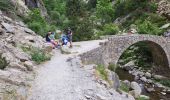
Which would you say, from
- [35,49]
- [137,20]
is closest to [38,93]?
[35,49]

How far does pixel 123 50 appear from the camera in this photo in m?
34.9

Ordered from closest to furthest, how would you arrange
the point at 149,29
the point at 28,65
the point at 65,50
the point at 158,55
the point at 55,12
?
the point at 28,65, the point at 65,50, the point at 158,55, the point at 149,29, the point at 55,12

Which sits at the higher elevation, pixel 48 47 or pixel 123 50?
pixel 48 47

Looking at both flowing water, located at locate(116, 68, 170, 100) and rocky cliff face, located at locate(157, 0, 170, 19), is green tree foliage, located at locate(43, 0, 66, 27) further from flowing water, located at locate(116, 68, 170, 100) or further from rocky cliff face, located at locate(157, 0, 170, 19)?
flowing water, located at locate(116, 68, 170, 100)

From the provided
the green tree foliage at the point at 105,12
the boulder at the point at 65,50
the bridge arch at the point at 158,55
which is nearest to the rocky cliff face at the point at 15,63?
the boulder at the point at 65,50

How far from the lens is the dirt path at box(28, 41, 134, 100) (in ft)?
50.2

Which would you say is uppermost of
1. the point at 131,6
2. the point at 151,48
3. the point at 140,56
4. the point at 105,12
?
the point at 131,6

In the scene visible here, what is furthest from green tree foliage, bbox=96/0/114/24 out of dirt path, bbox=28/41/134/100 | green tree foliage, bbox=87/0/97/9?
dirt path, bbox=28/41/134/100

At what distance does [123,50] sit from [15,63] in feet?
59.1

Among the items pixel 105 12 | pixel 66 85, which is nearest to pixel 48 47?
A: pixel 66 85

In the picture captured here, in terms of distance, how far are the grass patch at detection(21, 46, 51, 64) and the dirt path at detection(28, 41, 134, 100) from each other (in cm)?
74

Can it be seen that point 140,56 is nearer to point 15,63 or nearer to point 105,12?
point 105,12

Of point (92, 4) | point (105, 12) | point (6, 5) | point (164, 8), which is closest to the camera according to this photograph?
point (6, 5)

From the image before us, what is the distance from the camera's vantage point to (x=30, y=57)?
21656 millimetres
